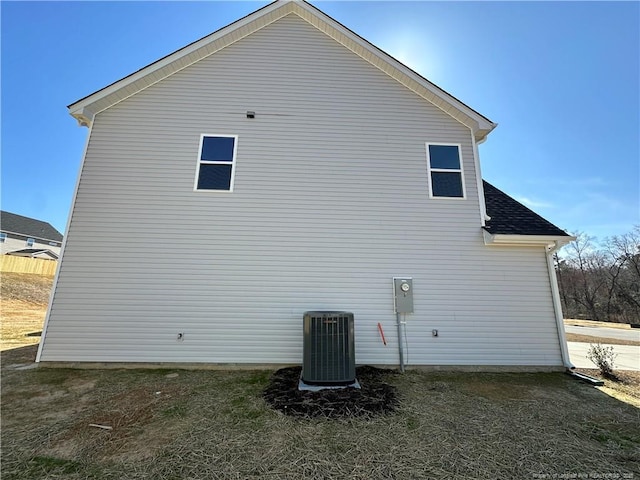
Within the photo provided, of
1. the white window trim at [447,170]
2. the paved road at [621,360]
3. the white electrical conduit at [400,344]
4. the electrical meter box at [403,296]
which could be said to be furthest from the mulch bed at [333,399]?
the paved road at [621,360]

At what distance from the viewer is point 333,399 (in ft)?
10.9

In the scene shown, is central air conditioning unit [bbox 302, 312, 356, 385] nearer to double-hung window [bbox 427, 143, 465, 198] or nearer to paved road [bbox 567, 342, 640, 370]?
double-hung window [bbox 427, 143, 465, 198]

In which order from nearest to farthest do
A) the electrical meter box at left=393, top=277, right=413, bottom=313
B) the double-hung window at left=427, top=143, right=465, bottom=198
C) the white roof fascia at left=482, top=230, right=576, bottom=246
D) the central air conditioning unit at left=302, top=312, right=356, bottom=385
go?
the central air conditioning unit at left=302, top=312, right=356, bottom=385, the electrical meter box at left=393, top=277, right=413, bottom=313, the white roof fascia at left=482, top=230, right=576, bottom=246, the double-hung window at left=427, top=143, right=465, bottom=198

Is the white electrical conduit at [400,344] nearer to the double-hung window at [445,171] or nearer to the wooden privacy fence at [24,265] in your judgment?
the double-hung window at [445,171]

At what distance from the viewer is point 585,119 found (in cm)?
1024

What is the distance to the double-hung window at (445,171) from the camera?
Result: 17.9 ft

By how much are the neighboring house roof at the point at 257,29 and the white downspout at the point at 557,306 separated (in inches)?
108

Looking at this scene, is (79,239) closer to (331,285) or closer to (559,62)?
(331,285)

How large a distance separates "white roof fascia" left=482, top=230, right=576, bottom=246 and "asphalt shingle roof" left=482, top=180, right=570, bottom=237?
91 mm

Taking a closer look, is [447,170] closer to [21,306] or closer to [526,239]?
[526,239]

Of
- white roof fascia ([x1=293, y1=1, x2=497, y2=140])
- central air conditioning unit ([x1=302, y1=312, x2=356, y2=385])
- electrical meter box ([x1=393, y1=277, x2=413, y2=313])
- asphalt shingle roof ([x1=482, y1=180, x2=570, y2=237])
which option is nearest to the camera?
central air conditioning unit ([x1=302, y1=312, x2=356, y2=385])

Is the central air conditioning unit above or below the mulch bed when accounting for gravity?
above

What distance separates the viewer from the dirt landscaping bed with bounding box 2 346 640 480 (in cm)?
214

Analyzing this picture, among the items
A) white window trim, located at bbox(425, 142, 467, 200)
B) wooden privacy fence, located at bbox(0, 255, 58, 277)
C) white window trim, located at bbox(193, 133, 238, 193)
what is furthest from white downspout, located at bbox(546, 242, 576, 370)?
wooden privacy fence, located at bbox(0, 255, 58, 277)
